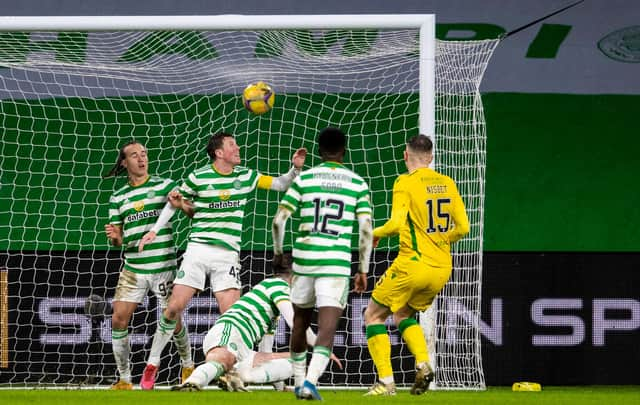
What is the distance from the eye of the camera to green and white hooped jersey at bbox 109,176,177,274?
353 inches

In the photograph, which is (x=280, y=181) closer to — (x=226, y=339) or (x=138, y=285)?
(x=138, y=285)

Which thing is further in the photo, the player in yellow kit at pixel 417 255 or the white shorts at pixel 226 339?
the player in yellow kit at pixel 417 255

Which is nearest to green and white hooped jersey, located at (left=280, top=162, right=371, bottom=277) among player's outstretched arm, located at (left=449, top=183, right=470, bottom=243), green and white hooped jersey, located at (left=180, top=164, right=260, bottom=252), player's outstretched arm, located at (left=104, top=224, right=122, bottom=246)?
player's outstretched arm, located at (left=449, top=183, right=470, bottom=243)

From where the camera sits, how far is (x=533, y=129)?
12500 mm

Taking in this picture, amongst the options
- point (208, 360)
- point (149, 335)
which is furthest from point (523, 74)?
point (208, 360)

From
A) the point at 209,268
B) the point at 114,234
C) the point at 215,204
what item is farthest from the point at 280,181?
the point at 114,234

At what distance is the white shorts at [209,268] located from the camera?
28.6ft

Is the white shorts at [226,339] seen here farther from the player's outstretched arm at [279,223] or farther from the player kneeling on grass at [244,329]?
the player's outstretched arm at [279,223]

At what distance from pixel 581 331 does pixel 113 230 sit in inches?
166

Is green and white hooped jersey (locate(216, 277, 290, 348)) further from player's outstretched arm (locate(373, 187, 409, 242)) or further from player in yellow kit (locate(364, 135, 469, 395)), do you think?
player's outstretched arm (locate(373, 187, 409, 242))

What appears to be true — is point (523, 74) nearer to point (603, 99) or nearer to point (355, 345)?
point (603, 99)

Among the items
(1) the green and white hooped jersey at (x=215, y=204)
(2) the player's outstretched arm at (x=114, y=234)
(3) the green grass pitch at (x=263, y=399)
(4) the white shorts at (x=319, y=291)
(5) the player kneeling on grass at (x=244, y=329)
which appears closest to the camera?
(3) the green grass pitch at (x=263, y=399)

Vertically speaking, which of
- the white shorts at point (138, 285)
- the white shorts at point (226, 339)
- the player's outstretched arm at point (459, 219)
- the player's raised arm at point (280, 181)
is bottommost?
the white shorts at point (226, 339)

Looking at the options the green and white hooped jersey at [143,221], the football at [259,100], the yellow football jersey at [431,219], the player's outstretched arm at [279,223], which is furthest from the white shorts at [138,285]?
the player's outstretched arm at [279,223]
